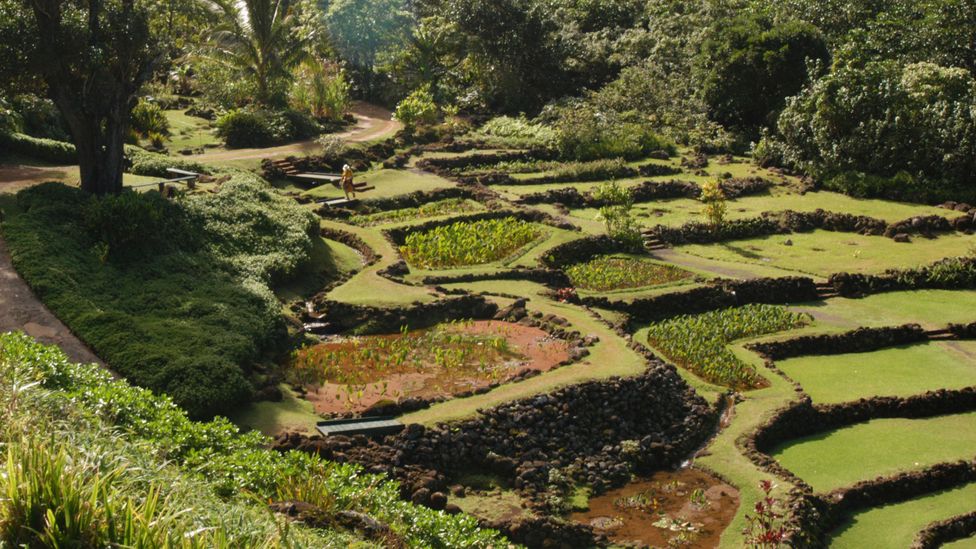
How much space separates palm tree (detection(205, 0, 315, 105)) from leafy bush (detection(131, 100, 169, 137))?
4784 mm

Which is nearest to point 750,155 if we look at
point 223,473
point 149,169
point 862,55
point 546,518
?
point 862,55

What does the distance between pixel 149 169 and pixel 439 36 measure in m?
25.2

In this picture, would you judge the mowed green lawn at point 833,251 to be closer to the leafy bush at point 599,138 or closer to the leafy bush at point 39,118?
the leafy bush at point 599,138

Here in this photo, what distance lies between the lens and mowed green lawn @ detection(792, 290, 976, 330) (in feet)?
91.4

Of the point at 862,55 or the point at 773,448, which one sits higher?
the point at 862,55

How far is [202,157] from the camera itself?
37.9 meters

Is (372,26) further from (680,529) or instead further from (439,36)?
(680,529)

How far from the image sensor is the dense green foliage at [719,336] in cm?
2394

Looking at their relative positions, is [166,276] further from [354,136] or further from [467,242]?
[354,136]

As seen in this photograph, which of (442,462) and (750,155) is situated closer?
(442,462)

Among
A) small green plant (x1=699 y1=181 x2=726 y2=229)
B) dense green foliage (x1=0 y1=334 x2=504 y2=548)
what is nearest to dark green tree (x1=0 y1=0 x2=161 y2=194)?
dense green foliage (x1=0 y1=334 x2=504 y2=548)

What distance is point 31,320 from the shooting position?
20.1 metres

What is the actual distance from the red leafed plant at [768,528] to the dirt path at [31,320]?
37.2ft

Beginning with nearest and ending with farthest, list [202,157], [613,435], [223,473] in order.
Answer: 1. [223,473]
2. [613,435]
3. [202,157]
